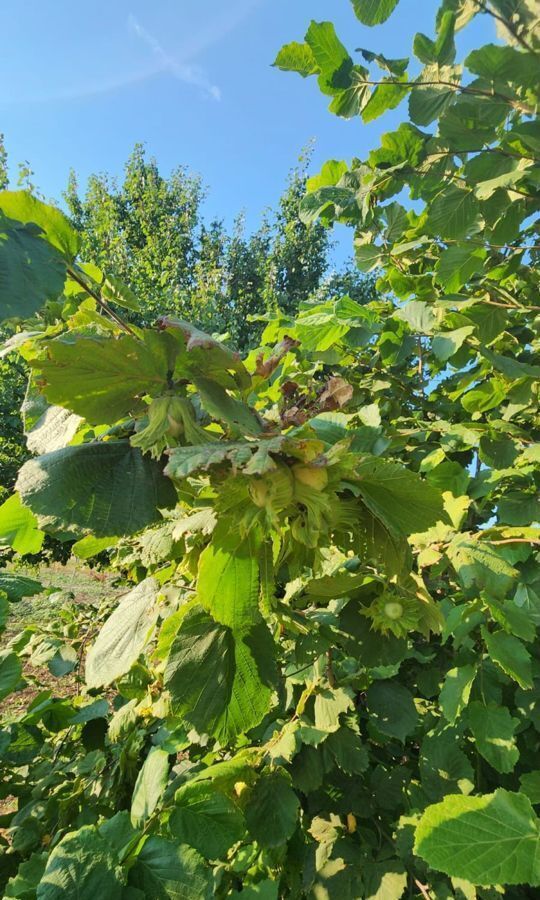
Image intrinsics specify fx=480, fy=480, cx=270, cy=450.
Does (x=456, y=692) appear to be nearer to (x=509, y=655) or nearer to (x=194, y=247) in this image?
(x=509, y=655)

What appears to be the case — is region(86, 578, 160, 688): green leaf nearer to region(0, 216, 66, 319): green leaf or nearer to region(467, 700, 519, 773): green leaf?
region(0, 216, 66, 319): green leaf

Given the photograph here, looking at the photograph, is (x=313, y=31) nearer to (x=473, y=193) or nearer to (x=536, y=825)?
(x=473, y=193)

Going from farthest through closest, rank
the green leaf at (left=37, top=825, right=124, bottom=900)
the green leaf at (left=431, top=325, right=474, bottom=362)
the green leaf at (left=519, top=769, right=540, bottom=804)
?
the green leaf at (left=431, top=325, right=474, bottom=362) < the green leaf at (left=519, top=769, right=540, bottom=804) < the green leaf at (left=37, top=825, right=124, bottom=900)

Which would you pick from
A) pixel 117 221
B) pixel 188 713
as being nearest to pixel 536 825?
pixel 188 713

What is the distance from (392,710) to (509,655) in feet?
1.31

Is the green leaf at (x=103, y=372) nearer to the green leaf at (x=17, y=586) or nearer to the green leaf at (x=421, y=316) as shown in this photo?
the green leaf at (x=17, y=586)

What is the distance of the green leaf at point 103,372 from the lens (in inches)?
19.2

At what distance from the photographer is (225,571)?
21.4 inches

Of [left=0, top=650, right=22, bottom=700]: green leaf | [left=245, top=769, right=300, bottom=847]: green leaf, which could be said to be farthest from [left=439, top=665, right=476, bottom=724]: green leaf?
[left=0, top=650, right=22, bottom=700]: green leaf

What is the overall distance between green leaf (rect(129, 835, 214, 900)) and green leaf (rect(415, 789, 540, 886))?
0.30 metres

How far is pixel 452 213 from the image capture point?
133 cm

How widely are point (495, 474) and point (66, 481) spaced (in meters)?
1.25

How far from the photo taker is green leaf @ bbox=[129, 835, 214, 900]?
24.9 inches

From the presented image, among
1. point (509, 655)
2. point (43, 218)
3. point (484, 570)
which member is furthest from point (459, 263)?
point (43, 218)
